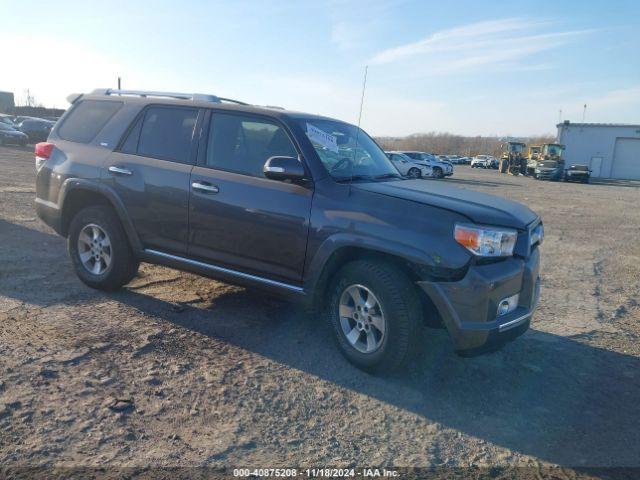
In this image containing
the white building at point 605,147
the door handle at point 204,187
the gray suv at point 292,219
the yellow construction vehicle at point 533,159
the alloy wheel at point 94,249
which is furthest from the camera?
the white building at point 605,147

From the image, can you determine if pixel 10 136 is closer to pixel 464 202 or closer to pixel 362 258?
pixel 362 258

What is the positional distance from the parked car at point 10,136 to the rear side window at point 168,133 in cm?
2876

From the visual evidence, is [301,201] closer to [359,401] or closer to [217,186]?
[217,186]

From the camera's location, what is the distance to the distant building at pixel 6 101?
→ 59.0 m

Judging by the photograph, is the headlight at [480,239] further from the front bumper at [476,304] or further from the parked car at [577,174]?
the parked car at [577,174]

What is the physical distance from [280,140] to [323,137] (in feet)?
1.22

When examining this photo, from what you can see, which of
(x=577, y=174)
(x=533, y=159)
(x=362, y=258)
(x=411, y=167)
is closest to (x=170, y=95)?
(x=362, y=258)

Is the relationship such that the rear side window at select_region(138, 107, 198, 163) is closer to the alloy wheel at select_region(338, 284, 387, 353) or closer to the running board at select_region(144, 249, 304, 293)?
the running board at select_region(144, 249, 304, 293)

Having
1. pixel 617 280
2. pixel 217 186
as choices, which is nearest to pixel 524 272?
pixel 217 186

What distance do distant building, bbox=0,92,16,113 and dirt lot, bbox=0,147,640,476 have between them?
63.6m

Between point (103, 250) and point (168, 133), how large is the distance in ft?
4.49

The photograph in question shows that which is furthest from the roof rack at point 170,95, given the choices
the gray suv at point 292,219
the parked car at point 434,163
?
the parked car at point 434,163

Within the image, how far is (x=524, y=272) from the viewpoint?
12.5ft

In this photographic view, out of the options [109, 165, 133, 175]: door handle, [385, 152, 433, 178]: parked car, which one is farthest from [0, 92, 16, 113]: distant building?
[109, 165, 133, 175]: door handle
